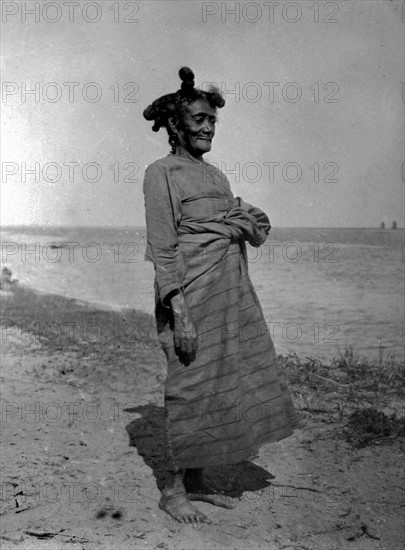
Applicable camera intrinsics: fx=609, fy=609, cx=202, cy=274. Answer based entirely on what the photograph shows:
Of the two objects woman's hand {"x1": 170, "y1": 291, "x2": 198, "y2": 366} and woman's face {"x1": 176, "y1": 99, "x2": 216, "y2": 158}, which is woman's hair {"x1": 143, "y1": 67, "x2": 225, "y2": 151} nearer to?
woman's face {"x1": 176, "y1": 99, "x2": 216, "y2": 158}

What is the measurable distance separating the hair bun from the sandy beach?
7.31 ft

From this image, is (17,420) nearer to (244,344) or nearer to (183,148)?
(244,344)

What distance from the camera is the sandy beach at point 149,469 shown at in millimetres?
3020

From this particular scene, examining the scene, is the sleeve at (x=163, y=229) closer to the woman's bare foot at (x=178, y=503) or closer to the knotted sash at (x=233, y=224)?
the knotted sash at (x=233, y=224)

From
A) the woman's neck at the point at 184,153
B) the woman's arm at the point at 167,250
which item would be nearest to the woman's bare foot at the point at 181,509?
the woman's arm at the point at 167,250

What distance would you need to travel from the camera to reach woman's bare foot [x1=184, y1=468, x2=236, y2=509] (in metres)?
3.35

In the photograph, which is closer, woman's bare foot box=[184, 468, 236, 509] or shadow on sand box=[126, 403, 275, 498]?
woman's bare foot box=[184, 468, 236, 509]

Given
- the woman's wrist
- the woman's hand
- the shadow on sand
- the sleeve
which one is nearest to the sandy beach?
the shadow on sand

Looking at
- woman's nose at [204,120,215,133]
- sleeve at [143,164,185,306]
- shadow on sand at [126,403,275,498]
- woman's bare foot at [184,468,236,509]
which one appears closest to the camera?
sleeve at [143,164,185,306]

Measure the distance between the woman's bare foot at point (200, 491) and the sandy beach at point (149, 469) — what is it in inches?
1.8

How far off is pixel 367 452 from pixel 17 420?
8.45ft

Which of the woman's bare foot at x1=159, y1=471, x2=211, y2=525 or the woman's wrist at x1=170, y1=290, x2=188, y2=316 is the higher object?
the woman's wrist at x1=170, y1=290, x2=188, y2=316

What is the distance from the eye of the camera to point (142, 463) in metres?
4.02

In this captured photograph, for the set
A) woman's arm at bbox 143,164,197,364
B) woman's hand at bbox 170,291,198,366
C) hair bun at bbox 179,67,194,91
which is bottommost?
woman's hand at bbox 170,291,198,366
